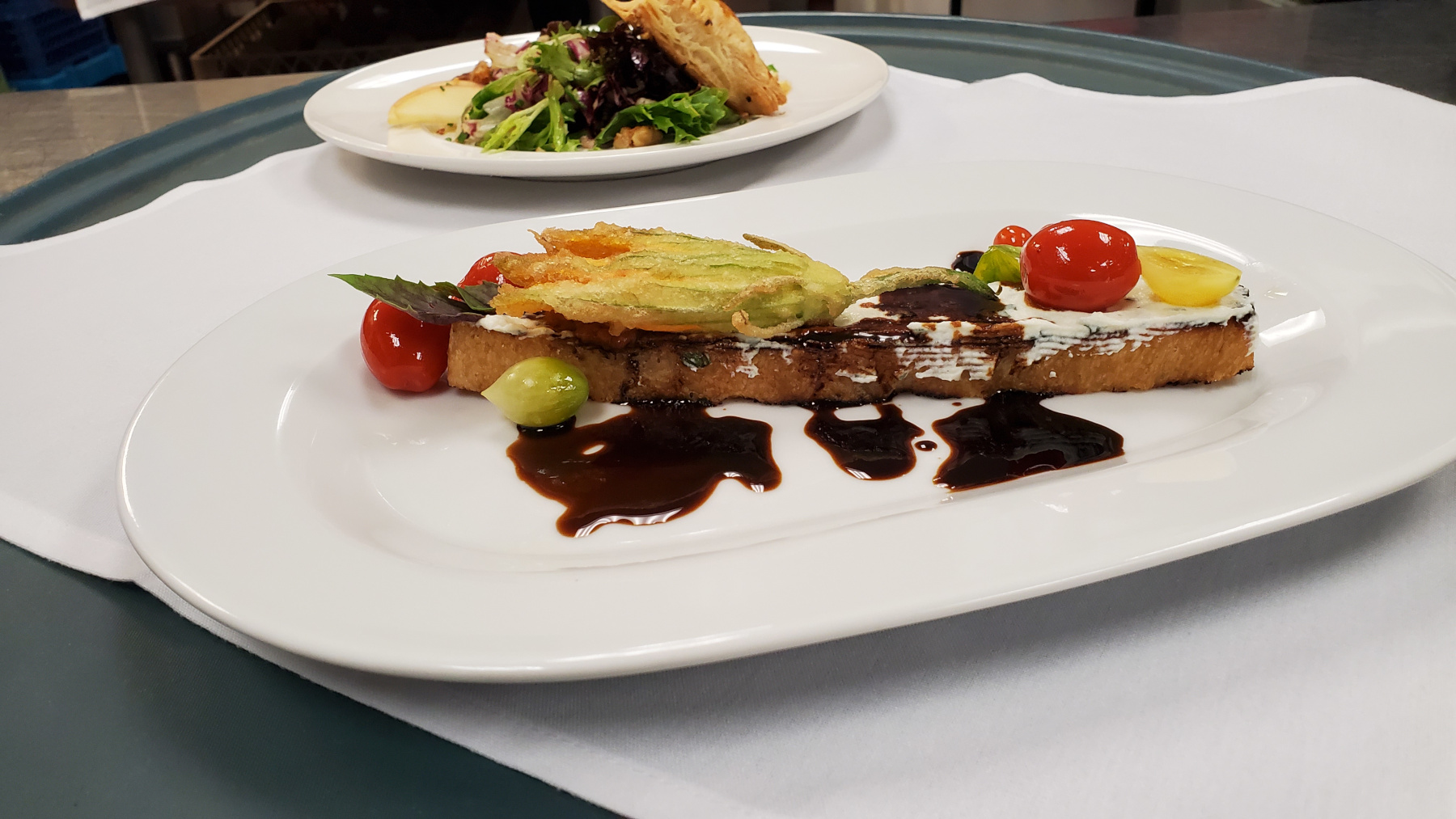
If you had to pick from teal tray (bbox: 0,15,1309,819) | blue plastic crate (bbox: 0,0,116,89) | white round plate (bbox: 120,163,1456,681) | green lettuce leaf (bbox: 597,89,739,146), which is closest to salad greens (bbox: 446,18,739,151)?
green lettuce leaf (bbox: 597,89,739,146)

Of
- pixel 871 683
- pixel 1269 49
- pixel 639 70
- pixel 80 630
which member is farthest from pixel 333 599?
pixel 1269 49

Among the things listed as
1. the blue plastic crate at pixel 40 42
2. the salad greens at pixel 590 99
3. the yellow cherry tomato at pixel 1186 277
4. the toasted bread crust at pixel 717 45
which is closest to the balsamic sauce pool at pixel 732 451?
the yellow cherry tomato at pixel 1186 277

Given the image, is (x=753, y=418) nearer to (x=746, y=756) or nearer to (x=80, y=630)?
(x=746, y=756)

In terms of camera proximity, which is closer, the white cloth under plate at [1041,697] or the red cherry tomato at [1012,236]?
the white cloth under plate at [1041,697]

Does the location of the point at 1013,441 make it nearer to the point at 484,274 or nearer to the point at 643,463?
the point at 643,463

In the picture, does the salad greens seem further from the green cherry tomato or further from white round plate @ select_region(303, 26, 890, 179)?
the green cherry tomato

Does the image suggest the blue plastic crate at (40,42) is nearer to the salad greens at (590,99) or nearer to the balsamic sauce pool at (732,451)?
the salad greens at (590,99)
